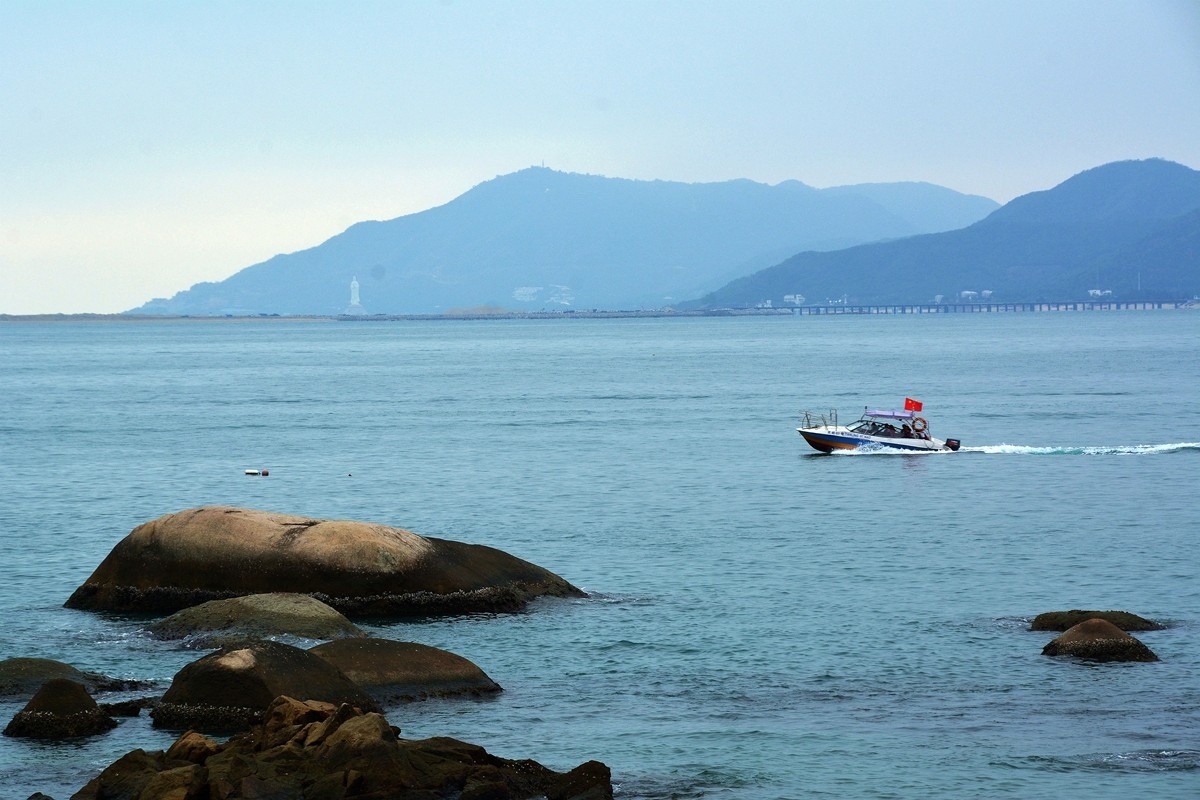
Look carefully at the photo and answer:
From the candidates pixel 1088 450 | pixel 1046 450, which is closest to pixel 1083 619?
pixel 1046 450

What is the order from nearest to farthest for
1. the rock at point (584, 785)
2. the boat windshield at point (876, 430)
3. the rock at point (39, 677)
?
the rock at point (584, 785) → the rock at point (39, 677) → the boat windshield at point (876, 430)

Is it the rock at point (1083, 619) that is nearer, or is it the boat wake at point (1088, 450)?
the rock at point (1083, 619)

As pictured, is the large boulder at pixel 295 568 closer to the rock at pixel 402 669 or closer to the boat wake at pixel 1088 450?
the rock at pixel 402 669

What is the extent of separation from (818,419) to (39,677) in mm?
63155

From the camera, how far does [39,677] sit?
76.0 ft

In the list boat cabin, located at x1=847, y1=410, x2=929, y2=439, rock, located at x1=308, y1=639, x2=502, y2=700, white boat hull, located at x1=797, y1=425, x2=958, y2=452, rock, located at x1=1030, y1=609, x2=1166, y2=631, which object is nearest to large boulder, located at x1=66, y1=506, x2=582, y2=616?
rock, located at x1=308, y1=639, x2=502, y2=700

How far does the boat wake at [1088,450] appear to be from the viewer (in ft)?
211

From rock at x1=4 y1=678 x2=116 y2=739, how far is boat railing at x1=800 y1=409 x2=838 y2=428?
51368 mm

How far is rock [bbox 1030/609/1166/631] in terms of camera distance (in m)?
27.4

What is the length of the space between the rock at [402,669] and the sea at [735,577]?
1.34 feet

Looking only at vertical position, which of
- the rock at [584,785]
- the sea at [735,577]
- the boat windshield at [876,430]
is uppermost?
the boat windshield at [876,430]

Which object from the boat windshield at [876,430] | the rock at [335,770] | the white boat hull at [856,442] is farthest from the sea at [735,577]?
the boat windshield at [876,430]

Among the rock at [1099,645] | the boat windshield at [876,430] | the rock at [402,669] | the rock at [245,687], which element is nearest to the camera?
the rock at [245,687]

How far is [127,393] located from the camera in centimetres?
12450
